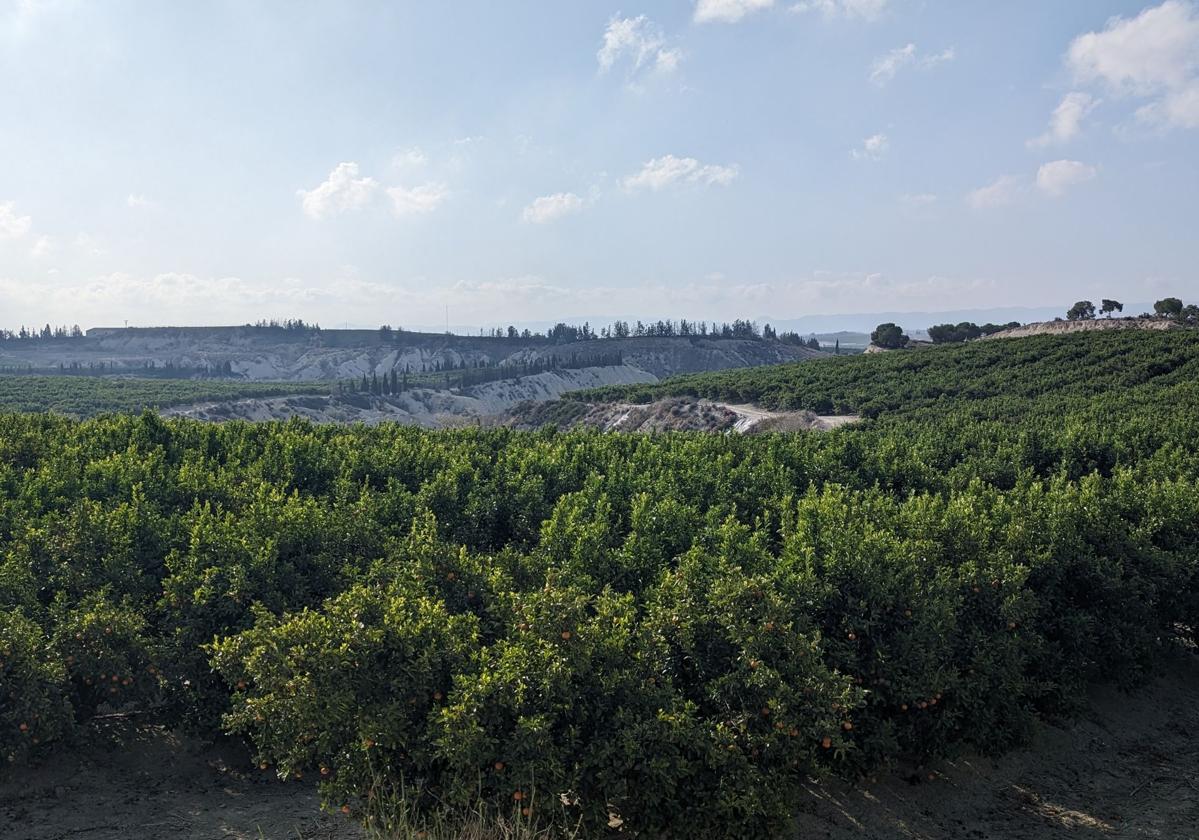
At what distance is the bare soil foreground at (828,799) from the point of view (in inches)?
405

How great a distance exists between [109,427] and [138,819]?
18.0 metres

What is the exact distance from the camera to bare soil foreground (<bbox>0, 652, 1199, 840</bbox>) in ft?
33.8

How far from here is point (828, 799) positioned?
455 inches

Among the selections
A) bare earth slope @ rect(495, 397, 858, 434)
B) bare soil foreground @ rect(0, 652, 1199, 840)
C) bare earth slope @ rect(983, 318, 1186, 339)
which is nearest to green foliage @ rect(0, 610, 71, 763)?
bare soil foreground @ rect(0, 652, 1199, 840)

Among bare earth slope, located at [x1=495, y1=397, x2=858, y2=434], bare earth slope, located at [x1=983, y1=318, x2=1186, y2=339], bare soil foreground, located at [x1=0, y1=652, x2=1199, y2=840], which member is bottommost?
bare soil foreground, located at [x1=0, y1=652, x2=1199, y2=840]

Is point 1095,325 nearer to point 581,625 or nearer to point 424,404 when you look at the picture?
point 581,625

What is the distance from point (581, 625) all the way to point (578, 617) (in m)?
0.13

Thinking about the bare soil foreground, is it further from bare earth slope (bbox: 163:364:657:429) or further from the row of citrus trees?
bare earth slope (bbox: 163:364:657:429)

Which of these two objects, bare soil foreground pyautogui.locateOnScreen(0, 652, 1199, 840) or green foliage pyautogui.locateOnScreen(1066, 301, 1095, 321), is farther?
green foliage pyautogui.locateOnScreen(1066, 301, 1095, 321)

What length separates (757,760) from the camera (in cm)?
908

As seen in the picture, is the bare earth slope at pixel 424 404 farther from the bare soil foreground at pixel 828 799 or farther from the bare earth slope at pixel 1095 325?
the bare soil foreground at pixel 828 799

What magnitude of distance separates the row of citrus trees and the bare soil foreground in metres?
0.77

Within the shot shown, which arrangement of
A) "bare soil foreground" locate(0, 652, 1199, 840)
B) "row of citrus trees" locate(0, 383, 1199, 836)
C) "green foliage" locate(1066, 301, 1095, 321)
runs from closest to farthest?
"row of citrus trees" locate(0, 383, 1199, 836) < "bare soil foreground" locate(0, 652, 1199, 840) < "green foliage" locate(1066, 301, 1095, 321)

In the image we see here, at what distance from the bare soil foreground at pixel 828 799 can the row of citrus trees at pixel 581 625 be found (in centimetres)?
77
